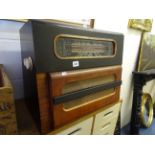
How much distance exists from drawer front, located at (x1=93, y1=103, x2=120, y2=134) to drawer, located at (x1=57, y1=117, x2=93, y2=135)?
0.05m

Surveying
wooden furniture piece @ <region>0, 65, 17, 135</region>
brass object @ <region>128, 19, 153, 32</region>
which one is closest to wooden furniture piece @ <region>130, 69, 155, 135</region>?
brass object @ <region>128, 19, 153, 32</region>

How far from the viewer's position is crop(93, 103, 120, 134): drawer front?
0.78m

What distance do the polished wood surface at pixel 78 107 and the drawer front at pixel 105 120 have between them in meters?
0.05

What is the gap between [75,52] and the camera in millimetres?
593

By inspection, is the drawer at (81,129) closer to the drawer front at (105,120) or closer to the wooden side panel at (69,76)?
the drawer front at (105,120)

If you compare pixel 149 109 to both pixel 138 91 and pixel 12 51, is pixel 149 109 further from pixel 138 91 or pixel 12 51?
pixel 12 51

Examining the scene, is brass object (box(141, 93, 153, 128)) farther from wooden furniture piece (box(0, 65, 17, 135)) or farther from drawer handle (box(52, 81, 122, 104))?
wooden furniture piece (box(0, 65, 17, 135))

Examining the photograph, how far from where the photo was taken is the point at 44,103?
0.53 m

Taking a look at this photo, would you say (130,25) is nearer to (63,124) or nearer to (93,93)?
(93,93)

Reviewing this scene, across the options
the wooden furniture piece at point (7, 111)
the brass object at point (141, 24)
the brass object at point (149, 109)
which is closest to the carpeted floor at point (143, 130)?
the brass object at point (149, 109)
